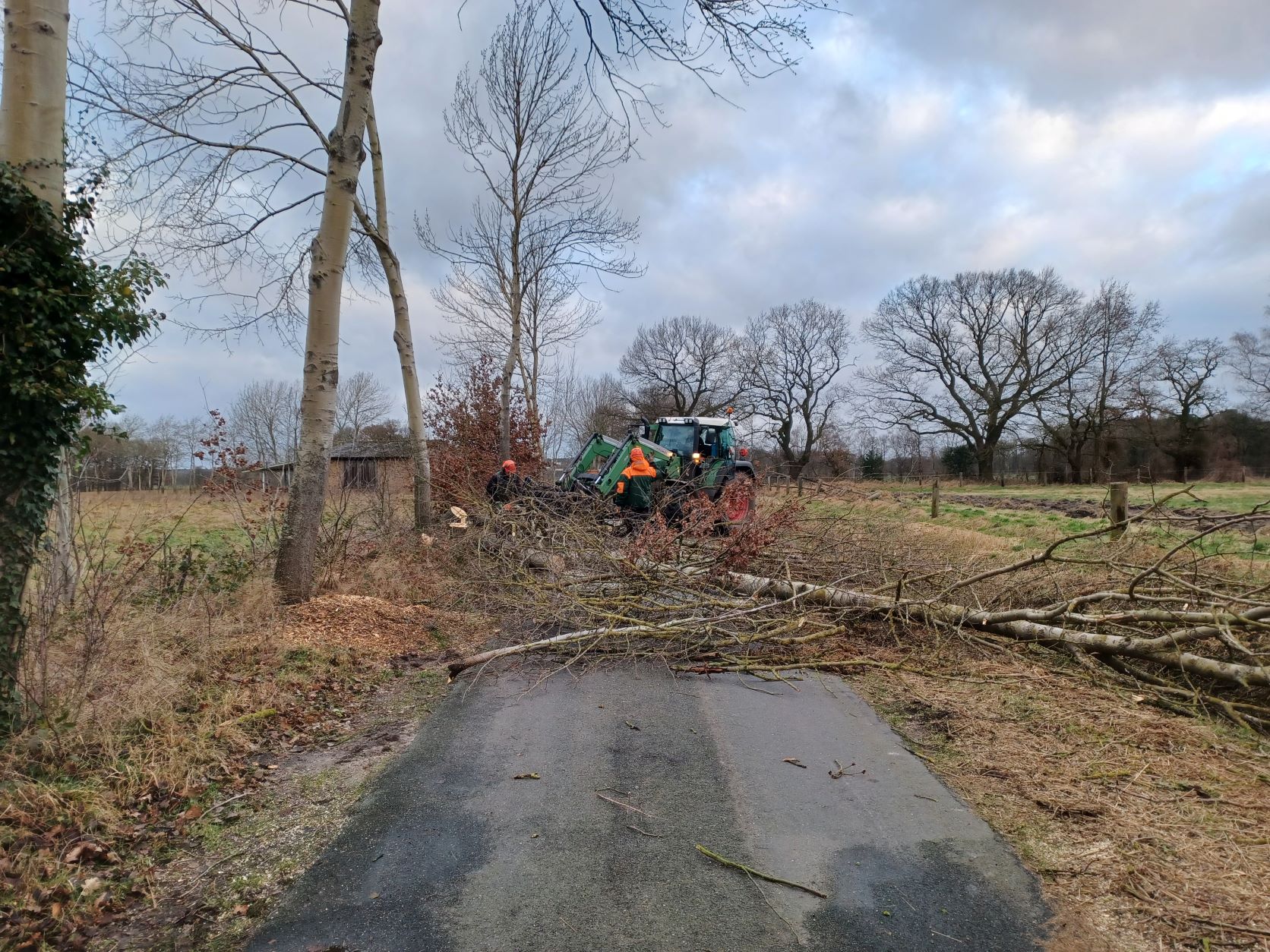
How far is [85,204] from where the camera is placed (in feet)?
13.8

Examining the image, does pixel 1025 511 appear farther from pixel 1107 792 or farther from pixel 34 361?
pixel 34 361

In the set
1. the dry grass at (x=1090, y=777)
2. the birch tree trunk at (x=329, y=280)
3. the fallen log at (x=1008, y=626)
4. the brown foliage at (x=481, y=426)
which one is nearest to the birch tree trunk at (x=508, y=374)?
the brown foliage at (x=481, y=426)

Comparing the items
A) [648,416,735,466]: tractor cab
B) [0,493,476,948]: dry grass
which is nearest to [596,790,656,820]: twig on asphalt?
[0,493,476,948]: dry grass

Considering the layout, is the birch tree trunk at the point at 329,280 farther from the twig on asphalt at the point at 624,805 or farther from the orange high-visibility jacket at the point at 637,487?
the orange high-visibility jacket at the point at 637,487

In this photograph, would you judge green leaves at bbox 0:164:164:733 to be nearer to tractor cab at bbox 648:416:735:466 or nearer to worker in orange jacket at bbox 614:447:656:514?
worker in orange jacket at bbox 614:447:656:514

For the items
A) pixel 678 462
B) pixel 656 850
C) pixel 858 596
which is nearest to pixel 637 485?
pixel 678 462

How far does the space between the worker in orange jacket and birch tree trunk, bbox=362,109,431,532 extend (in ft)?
11.1

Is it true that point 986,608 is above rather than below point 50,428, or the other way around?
below

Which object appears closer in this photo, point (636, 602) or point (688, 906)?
point (688, 906)

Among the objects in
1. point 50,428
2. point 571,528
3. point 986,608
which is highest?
point 50,428

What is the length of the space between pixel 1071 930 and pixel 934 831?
78 cm

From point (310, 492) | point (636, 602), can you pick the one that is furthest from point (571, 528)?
point (310, 492)

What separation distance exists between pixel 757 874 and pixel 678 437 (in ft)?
43.9

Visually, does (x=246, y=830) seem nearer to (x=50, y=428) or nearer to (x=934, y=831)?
(x=50, y=428)
